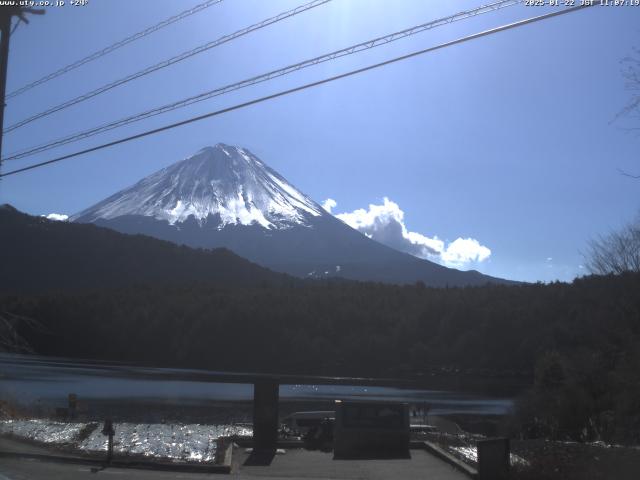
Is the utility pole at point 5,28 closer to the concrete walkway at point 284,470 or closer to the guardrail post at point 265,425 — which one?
the concrete walkway at point 284,470

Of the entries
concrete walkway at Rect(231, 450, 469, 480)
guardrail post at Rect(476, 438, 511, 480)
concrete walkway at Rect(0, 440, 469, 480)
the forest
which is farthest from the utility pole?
the forest

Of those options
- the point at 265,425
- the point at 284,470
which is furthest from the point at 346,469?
the point at 265,425

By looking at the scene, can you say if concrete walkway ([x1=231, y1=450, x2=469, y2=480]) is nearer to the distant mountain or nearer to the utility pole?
the utility pole

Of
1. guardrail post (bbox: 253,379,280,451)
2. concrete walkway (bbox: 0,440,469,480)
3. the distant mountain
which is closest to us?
concrete walkway (bbox: 0,440,469,480)

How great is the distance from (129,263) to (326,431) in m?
126

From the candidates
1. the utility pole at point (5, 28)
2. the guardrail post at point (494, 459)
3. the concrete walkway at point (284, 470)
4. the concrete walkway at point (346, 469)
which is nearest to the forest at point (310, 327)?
the concrete walkway at point (346, 469)

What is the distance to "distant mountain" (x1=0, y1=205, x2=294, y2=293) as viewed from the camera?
13412cm

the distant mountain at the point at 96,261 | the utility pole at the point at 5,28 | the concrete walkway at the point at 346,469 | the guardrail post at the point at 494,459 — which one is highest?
the distant mountain at the point at 96,261

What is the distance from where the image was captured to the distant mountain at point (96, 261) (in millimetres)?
134125

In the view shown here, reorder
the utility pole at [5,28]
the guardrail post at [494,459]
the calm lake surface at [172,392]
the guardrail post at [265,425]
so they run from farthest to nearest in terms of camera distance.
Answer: the calm lake surface at [172,392]
the guardrail post at [265,425]
the utility pole at [5,28]
the guardrail post at [494,459]

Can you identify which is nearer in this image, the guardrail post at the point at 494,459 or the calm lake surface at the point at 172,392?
the guardrail post at the point at 494,459

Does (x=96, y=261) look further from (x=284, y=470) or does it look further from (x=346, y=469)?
(x=346, y=469)

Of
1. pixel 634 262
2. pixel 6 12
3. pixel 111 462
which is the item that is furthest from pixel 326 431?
pixel 634 262

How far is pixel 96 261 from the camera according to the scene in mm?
140500
